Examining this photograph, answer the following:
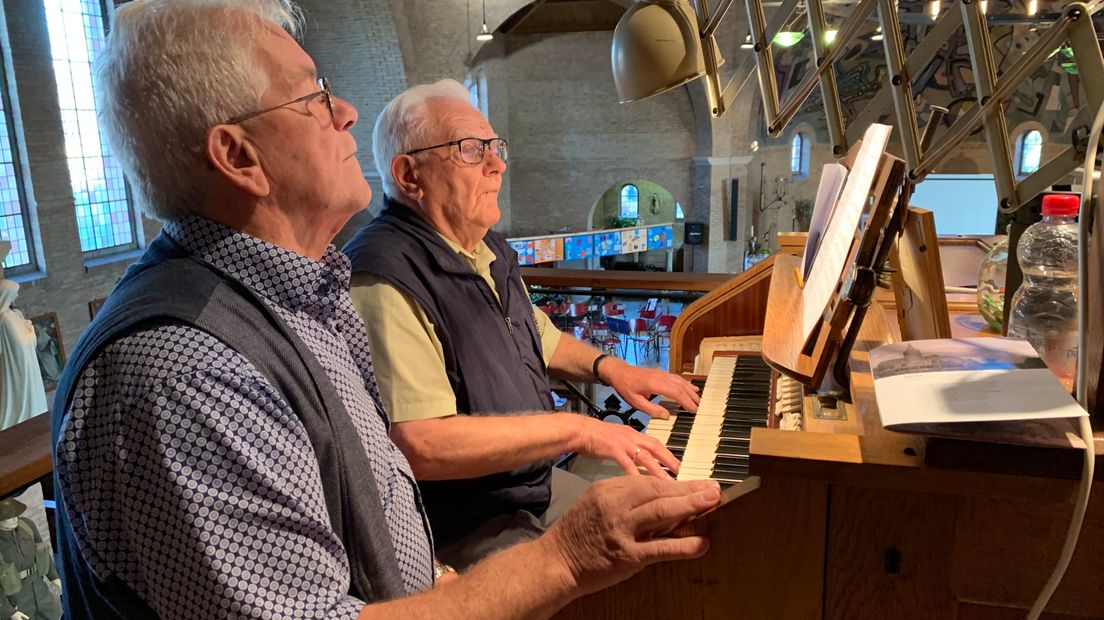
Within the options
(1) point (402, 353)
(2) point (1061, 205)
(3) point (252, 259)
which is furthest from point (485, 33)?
(3) point (252, 259)

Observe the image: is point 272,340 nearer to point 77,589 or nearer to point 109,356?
point 109,356

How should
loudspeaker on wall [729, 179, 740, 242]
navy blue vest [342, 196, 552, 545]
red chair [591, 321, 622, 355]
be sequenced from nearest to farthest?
navy blue vest [342, 196, 552, 545]
red chair [591, 321, 622, 355]
loudspeaker on wall [729, 179, 740, 242]

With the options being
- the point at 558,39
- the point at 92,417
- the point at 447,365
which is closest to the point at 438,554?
the point at 447,365

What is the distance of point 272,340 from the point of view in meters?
1.01

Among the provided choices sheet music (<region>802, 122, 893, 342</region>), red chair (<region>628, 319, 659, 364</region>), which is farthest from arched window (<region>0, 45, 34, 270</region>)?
sheet music (<region>802, 122, 893, 342</region>)

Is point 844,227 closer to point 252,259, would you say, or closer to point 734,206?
point 252,259

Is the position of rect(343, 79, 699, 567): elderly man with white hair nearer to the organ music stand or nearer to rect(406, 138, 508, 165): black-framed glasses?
rect(406, 138, 508, 165): black-framed glasses

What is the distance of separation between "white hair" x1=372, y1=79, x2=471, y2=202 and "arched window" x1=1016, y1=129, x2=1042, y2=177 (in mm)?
16979

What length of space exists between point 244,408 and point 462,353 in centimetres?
87

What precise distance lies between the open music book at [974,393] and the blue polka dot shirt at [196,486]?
711mm

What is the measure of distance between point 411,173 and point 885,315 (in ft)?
4.01

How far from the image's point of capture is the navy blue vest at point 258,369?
0.93 m

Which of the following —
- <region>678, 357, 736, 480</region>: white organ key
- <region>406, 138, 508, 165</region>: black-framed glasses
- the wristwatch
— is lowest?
the wristwatch

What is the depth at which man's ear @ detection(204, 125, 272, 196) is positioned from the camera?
3.51 ft
